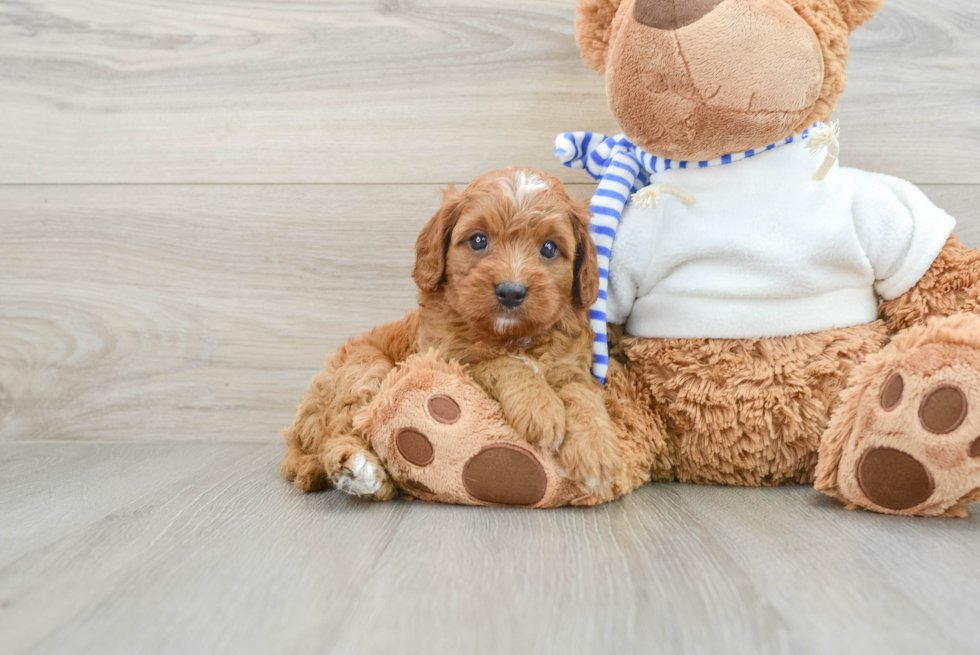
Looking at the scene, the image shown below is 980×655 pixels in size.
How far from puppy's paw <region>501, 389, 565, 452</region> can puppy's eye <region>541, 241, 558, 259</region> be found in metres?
0.23

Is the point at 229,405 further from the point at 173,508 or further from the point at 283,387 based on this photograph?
the point at 173,508

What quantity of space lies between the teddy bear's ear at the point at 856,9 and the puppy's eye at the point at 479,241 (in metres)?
0.70

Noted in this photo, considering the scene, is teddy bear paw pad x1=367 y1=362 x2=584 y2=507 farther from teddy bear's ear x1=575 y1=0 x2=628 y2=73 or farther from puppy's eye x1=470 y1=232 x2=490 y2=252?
teddy bear's ear x1=575 y1=0 x2=628 y2=73

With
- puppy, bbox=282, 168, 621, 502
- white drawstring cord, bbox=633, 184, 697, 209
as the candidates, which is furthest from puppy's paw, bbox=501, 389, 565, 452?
white drawstring cord, bbox=633, 184, 697, 209

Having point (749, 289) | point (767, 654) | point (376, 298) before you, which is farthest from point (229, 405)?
point (767, 654)

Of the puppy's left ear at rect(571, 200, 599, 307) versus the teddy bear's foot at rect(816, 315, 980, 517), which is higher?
the puppy's left ear at rect(571, 200, 599, 307)

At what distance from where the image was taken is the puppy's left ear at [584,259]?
1.17 meters

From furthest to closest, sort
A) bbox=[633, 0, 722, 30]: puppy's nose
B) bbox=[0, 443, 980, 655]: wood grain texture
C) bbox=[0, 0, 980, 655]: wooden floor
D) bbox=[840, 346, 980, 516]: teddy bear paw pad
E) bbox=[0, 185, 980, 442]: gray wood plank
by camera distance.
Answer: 1. bbox=[0, 185, 980, 442]: gray wood plank
2. bbox=[0, 0, 980, 655]: wooden floor
3. bbox=[633, 0, 722, 30]: puppy's nose
4. bbox=[840, 346, 980, 516]: teddy bear paw pad
5. bbox=[0, 443, 980, 655]: wood grain texture

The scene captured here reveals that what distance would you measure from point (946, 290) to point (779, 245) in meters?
0.30

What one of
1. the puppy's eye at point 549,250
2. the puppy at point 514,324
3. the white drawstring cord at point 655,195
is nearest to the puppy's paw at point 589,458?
the puppy at point 514,324

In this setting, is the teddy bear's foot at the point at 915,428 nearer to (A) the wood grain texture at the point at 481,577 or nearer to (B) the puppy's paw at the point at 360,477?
(A) the wood grain texture at the point at 481,577

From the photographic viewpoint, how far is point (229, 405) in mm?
1749

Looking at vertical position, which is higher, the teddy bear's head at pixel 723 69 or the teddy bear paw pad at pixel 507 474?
the teddy bear's head at pixel 723 69

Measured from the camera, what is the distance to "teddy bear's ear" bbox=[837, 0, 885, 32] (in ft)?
3.80
